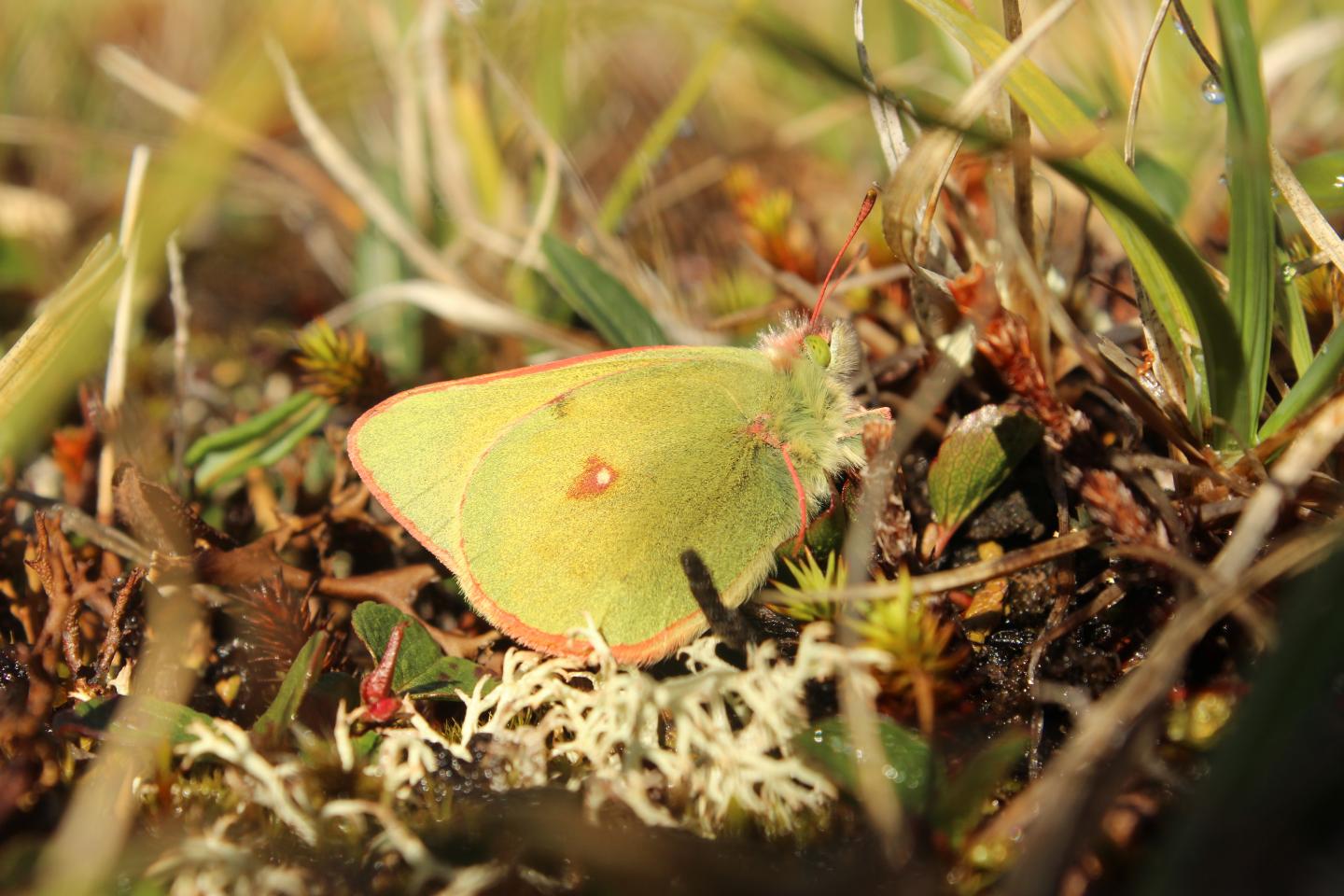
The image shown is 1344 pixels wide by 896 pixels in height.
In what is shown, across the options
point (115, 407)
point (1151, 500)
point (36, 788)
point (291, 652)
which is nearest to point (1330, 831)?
point (1151, 500)

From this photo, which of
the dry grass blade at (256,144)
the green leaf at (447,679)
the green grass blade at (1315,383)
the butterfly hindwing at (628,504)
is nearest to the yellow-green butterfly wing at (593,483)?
the butterfly hindwing at (628,504)

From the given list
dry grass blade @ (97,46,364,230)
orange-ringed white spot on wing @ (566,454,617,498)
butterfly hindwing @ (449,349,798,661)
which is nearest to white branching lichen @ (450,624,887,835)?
butterfly hindwing @ (449,349,798,661)

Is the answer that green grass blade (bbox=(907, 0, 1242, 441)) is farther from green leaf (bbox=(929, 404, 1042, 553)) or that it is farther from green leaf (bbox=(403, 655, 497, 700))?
green leaf (bbox=(403, 655, 497, 700))

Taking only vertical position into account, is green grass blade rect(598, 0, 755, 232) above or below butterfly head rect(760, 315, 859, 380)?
above

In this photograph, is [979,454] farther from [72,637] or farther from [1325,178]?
[72,637]

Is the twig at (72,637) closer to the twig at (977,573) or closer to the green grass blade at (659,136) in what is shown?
the twig at (977,573)

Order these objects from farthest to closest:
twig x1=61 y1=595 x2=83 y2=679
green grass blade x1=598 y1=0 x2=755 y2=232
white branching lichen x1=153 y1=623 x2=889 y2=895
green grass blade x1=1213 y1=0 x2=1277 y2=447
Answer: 1. green grass blade x1=598 y1=0 x2=755 y2=232
2. twig x1=61 y1=595 x2=83 y2=679
3. green grass blade x1=1213 y1=0 x2=1277 y2=447
4. white branching lichen x1=153 y1=623 x2=889 y2=895
